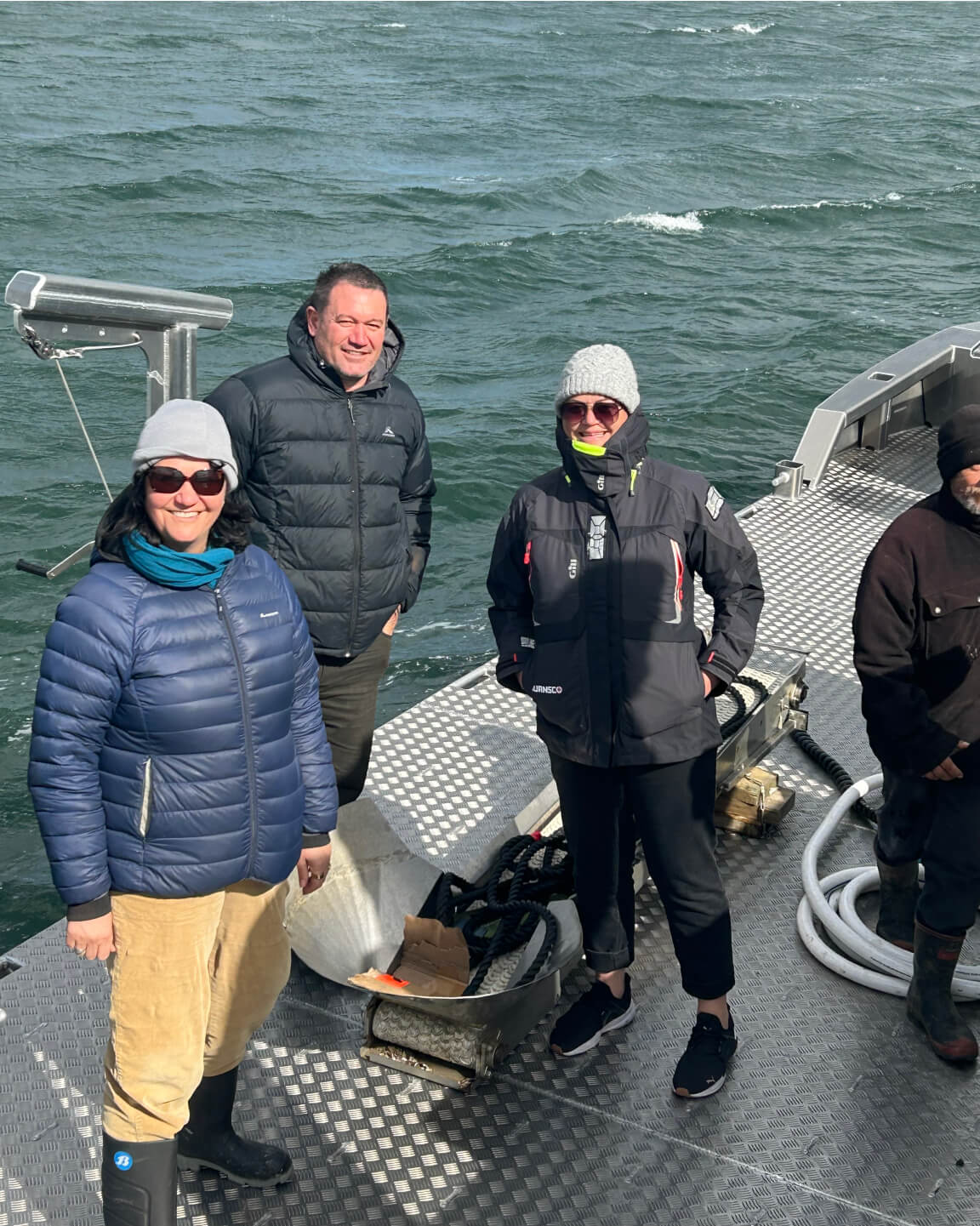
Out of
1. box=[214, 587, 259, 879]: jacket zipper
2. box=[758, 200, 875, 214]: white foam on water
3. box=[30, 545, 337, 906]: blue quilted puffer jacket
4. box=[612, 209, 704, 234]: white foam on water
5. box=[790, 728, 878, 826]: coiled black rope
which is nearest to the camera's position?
box=[30, 545, 337, 906]: blue quilted puffer jacket

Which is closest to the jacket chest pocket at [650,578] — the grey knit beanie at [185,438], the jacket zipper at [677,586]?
the jacket zipper at [677,586]

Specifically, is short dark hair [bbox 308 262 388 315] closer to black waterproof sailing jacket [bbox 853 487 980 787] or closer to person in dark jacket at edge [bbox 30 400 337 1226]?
person in dark jacket at edge [bbox 30 400 337 1226]

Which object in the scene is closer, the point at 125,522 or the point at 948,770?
the point at 125,522

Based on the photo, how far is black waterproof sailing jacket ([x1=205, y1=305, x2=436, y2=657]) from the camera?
3.18 m

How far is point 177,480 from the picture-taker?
93.6 inches

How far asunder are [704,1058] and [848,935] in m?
0.61

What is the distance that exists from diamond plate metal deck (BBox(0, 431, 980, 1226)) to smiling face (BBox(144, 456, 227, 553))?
4.46 ft

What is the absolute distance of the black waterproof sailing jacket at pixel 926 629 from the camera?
3.00m

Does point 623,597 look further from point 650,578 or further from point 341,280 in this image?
point 341,280

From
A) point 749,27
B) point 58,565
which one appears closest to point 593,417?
point 58,565

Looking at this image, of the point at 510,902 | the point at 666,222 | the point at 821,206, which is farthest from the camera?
the point at 821,206

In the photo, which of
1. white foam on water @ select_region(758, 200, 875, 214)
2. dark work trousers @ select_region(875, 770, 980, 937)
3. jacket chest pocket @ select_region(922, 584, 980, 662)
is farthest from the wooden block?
white foam on water @ select_region(758, 200, 875, 214)

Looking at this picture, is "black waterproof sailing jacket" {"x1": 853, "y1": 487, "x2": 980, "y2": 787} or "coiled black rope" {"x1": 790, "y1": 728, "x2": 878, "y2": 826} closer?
"black waterproof sailing jacket" {"x1": 853, "y1": 487, "x2": 980, "y2": 787}

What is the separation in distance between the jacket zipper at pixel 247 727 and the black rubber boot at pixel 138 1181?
51 centimetres
